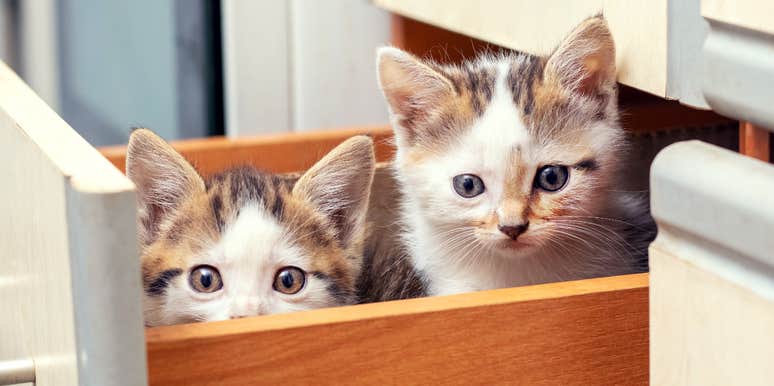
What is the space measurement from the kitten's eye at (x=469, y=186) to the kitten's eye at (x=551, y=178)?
48 millimetres

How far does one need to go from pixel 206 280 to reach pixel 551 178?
0.29 meters

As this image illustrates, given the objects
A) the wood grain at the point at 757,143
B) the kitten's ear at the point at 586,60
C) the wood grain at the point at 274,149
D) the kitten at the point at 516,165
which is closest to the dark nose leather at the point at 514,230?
the kitten at the point at 516,165

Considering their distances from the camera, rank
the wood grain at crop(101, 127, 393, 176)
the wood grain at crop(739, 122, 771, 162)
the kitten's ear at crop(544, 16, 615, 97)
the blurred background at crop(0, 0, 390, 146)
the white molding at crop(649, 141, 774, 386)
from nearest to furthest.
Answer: the white molding at crop(649, 141, 774, 386) → the wood grain at crop(739, 122, 771, 162) → the kitten's ear at crop(544, 16, 615, 97) → the wood grain at crop(101, 127, 393, 176) → the blurred background at crop(0, 0, 390, 146)

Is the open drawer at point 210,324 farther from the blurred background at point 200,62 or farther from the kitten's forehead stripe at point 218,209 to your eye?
the blurred background at point 200,62

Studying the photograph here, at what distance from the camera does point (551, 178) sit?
91cm

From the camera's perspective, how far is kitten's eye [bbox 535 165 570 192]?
35.9 inches

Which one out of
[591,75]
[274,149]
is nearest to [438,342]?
[591,75]

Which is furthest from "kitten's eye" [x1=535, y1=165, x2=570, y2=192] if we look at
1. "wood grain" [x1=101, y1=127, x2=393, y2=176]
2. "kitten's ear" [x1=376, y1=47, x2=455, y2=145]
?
"wood grain" [x1=101, y1=127, x2=393, y2=176]

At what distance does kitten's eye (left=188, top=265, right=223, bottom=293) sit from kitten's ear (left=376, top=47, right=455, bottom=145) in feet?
0.74

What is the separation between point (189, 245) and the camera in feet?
2.92

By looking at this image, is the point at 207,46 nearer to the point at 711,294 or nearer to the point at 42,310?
the point at 42,310

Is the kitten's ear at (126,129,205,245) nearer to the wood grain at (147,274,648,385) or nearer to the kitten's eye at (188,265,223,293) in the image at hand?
the kitten's eye at (188,265,223,293)

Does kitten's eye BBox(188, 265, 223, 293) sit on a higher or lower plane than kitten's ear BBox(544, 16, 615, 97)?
lower

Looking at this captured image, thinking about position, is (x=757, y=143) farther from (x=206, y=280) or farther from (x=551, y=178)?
(x=206, y=280)
